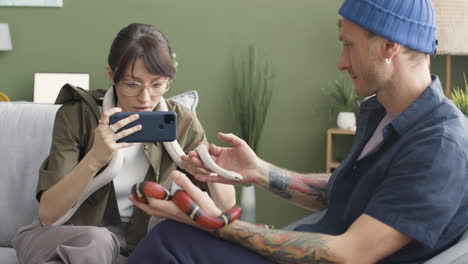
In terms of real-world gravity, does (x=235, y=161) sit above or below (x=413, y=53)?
below

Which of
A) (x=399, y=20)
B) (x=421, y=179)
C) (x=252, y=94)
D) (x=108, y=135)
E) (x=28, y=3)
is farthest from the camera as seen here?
(x=28, y=3)

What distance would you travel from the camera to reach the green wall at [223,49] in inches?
145

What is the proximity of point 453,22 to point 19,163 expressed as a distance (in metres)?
2.09

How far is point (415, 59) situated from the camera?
4.55 feet

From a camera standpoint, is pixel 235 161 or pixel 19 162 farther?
pixel 19 162

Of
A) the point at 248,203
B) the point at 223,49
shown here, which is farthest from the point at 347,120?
the point at 223,49

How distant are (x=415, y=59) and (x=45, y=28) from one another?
10.2 feet

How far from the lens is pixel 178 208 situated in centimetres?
127

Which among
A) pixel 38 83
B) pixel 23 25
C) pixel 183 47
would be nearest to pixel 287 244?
pixel 183 47

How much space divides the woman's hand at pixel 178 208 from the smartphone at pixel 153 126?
0.33 metres

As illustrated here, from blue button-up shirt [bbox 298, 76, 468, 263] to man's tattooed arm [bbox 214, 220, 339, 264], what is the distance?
0.14m

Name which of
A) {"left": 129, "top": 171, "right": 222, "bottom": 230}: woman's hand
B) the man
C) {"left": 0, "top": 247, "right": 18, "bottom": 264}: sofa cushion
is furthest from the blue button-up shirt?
{"left": 0, "top": 247, "right": 18, "bottom": 264}: sofa cushion

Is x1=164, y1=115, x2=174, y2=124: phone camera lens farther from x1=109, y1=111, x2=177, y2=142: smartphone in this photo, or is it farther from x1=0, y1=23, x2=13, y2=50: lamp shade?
x1=0, y1=23, x2=13, y2=50: lamp shade

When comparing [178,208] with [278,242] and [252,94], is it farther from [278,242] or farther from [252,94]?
[252,94]
